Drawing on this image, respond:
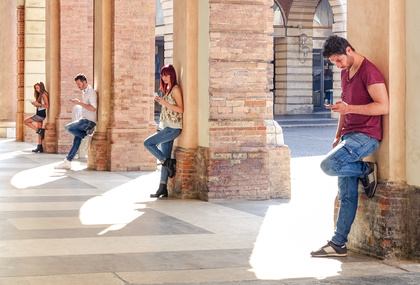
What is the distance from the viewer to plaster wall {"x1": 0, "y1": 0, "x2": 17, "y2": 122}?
80.5ft

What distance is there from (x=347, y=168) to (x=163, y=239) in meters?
1.84

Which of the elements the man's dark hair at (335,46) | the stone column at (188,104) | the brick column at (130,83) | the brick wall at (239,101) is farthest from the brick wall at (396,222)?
the brick column at (130,83)

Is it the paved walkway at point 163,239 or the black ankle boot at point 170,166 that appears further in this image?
the black ankle boot at point 170,166

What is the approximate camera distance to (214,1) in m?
10.3

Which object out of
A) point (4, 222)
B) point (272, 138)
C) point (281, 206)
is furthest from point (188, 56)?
point (4, 222)

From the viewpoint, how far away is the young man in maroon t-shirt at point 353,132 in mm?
6449

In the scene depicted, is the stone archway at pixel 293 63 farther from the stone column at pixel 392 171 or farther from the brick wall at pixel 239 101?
the stone column at pixel 392 171

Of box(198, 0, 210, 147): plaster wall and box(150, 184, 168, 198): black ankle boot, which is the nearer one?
box(198, 0, 210, 147): plaster wall

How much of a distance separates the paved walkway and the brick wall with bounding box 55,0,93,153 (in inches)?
268

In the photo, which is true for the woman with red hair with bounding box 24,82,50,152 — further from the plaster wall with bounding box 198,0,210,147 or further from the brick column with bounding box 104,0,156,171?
the plaster wall with bounding box 198,0,210,147

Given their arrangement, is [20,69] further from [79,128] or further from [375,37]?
[375,37]

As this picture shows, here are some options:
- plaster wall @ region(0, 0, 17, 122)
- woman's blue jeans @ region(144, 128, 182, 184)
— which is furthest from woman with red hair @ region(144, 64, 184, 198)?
plaster wall @ region(0, 0, 17, 122)

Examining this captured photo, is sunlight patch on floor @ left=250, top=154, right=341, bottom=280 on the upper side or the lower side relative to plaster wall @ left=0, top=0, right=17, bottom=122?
lower

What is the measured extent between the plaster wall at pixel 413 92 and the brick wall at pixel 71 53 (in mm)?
12923
